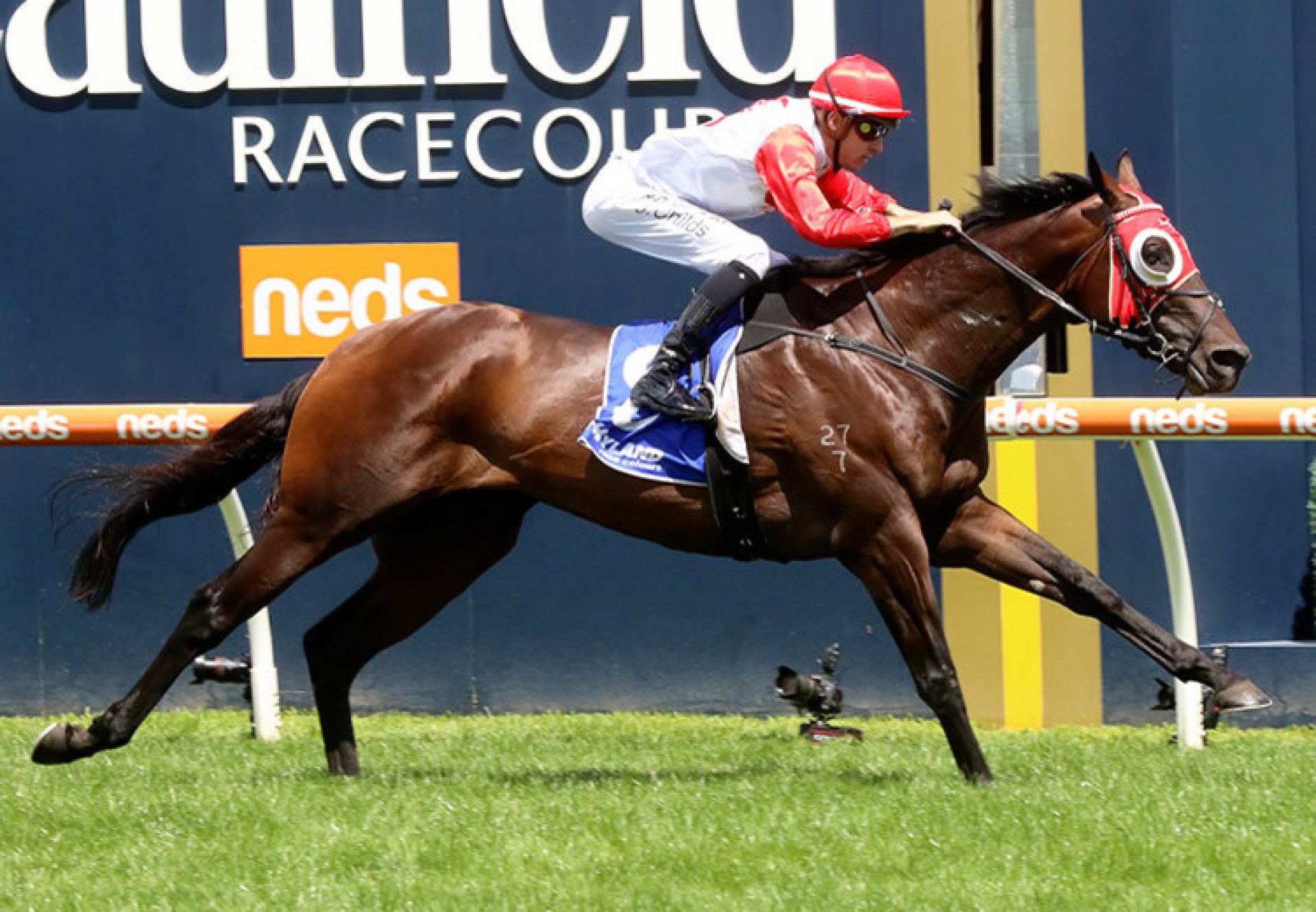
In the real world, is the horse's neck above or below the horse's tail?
above

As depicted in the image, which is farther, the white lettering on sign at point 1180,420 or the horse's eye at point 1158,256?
the white lettering on sign at point 1180,420

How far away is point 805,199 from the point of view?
18.0 feet

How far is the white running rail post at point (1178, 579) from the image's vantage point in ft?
21.1

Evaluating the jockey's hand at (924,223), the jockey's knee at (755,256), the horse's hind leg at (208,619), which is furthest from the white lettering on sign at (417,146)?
the horse's hind leg at (208,619)

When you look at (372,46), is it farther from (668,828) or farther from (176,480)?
(668,828)

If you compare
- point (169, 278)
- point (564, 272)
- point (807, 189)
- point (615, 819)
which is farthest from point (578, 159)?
point (615, 819)

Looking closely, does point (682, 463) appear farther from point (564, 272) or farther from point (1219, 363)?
point (564, 272)

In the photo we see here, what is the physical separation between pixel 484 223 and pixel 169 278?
4.04 ft

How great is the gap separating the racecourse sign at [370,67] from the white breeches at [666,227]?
1.56m

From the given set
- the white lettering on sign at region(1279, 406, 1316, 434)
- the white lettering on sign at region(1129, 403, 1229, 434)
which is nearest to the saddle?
the white lettering on sign at region(1129, 403, 1229, 434)

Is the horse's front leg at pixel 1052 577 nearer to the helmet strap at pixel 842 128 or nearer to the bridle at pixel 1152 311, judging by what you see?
the bridle at pixel 1152 311

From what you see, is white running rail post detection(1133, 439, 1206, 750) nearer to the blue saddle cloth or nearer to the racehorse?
the racehorse

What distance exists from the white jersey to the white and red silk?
2.88ft

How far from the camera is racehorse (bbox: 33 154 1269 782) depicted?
551cm
